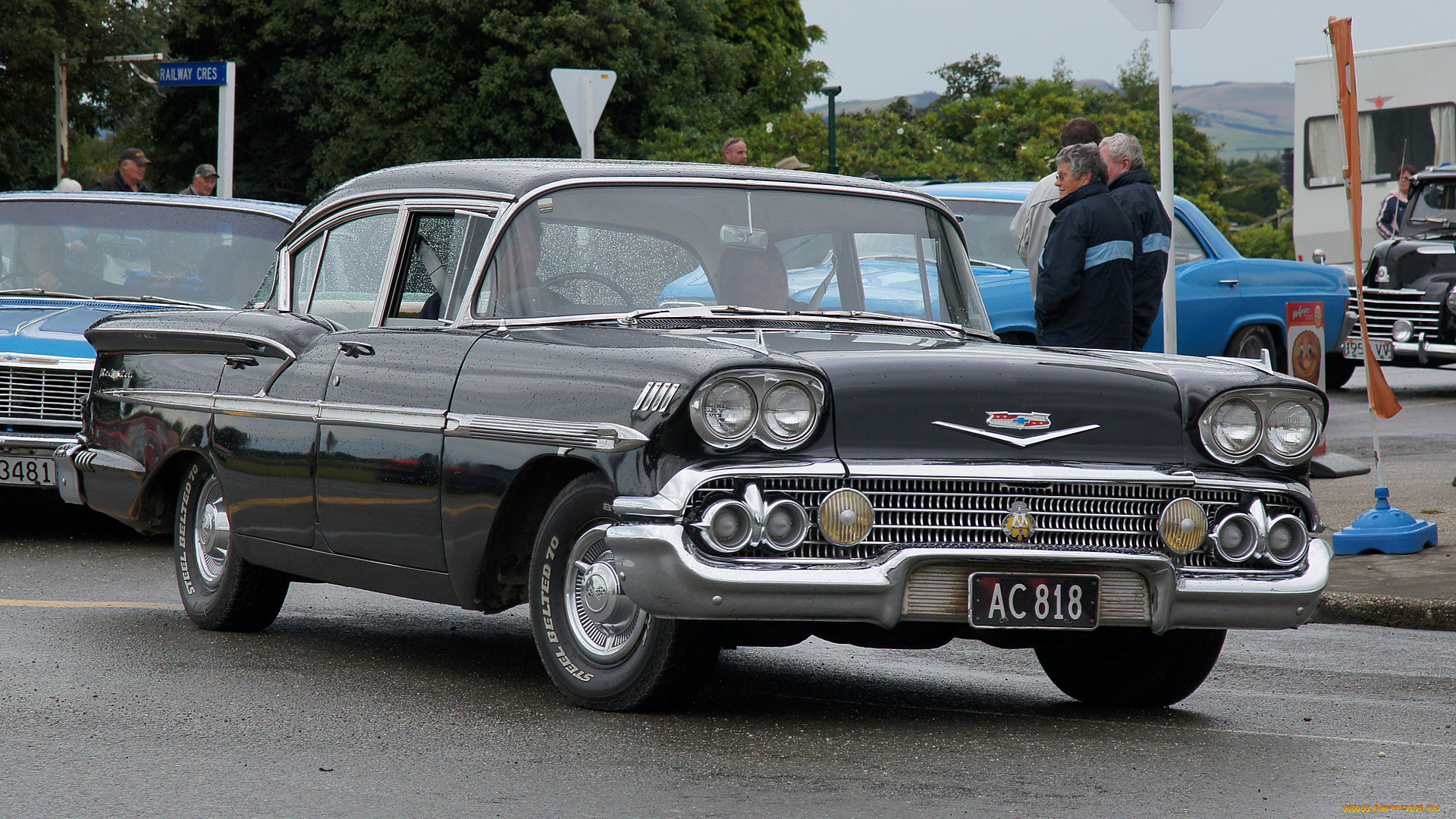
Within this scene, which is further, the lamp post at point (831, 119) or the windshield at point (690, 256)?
the lamp post at point (831, 119)

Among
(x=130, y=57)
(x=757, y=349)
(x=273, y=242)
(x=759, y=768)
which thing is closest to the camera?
(x=759, y=768)

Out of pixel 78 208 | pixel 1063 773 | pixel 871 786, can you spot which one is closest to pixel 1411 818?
pixel 1063 773

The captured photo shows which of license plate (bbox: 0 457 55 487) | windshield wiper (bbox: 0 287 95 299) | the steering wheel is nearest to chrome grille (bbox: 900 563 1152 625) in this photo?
the steering wheel

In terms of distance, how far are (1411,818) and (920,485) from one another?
1.45 m

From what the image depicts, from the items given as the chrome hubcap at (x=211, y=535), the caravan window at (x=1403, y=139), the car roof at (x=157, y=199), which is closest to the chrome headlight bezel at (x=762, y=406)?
the chrome hubcap at (x=211, y=535)

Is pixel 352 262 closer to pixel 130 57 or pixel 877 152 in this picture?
pixel 130 57

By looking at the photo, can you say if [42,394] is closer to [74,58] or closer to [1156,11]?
[1156,11]

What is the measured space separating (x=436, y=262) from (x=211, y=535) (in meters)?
1.67

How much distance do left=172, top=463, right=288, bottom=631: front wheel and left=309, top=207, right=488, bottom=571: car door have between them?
0.90 meters

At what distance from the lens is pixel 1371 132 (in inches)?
1036

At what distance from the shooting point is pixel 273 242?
36.1ft

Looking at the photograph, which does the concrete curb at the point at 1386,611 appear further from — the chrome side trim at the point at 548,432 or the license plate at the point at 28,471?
the license plate at the point at 28,471

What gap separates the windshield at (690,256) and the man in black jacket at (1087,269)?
8.16 feet

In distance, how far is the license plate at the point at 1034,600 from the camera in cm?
506
